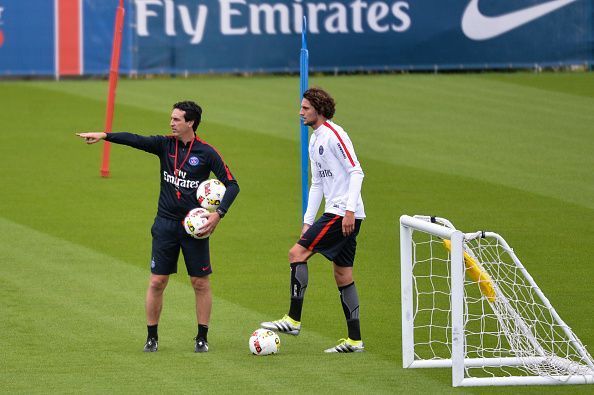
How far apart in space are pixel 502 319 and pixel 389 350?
1087 millimetres

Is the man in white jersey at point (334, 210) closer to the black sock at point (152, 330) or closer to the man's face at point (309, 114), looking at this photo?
the man's face at point (309, 114)

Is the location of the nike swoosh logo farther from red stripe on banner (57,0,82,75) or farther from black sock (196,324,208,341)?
black sock (196,324,208,341)

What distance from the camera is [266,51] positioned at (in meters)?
30.7

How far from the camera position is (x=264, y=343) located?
1130 cm

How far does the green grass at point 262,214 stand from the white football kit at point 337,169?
4.27ft

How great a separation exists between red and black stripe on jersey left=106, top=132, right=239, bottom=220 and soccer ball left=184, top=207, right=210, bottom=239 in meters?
0.16

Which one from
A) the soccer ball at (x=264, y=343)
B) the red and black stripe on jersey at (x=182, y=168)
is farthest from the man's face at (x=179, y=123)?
the soccer ball at (x=264, y=343)

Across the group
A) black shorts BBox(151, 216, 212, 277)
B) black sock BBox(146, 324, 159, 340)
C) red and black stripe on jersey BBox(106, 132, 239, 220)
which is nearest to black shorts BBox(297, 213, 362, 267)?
red and black stripe on jersey BBox(106, 132, 239, 220)

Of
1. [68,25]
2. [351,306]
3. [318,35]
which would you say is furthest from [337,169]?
A: [318,35]

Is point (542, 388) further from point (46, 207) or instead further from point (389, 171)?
point (389, 171)

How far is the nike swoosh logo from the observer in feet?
101

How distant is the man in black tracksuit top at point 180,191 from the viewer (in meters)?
11.2

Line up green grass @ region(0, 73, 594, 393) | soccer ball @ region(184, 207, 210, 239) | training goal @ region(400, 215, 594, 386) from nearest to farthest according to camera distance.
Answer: training goal @ region(400, 215, 594, 386) < soccer ball @ region(184, 207, 210, 239) < green grass @ region(0, 73, 594, 393)

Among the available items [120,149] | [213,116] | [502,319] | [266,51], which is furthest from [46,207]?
[266,51]
